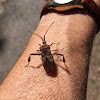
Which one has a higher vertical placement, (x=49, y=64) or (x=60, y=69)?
(x=49, y=64)

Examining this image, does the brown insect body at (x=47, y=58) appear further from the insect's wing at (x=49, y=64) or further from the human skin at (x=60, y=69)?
the human skin at (x=60, y=69)

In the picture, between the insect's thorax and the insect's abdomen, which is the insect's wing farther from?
the insect's thorax

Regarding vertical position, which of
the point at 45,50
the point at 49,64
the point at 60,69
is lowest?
the point at 60,69

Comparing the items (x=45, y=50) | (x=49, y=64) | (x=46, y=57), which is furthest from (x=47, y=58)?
(x=45, y=50)

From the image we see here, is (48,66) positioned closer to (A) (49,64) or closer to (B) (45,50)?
(A) (49,64)

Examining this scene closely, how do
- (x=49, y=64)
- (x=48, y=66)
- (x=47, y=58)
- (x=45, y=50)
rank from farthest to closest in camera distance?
(x=45, y=50)
(x=47, y=58)
(x=49, y=64)
(x=48, y=66)

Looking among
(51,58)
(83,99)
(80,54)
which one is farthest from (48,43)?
(83,99)

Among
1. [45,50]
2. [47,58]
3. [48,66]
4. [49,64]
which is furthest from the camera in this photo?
[45,50]

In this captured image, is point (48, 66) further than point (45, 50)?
No

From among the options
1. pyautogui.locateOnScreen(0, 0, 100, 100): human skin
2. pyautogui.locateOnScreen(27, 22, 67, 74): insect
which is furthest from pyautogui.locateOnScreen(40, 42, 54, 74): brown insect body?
pyautogui.locateOnScreen(0, 0, 100, 100): human skin
